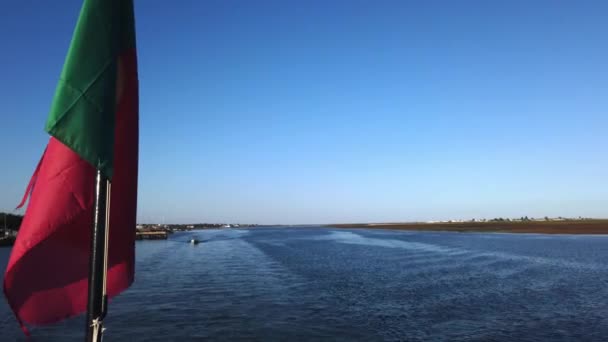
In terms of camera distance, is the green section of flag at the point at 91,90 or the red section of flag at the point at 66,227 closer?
the green section of flag at the point at 91,90

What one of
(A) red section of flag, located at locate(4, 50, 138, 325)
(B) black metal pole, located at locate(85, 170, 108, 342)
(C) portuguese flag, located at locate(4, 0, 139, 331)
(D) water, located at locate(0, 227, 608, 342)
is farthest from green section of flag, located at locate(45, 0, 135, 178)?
(D) water, located at locate(0, 227, 608, 342)

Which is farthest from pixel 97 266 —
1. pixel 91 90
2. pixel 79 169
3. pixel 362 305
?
pixel 362 305

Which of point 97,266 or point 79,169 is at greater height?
point 79,169

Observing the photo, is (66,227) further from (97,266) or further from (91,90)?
(91,90)

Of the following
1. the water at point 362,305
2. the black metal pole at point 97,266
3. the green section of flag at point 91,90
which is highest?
the green section of flag at point 91,90

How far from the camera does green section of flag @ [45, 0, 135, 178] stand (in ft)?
10.7

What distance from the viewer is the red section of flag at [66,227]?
357 cm

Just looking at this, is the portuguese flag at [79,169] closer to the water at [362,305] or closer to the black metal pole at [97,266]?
the black metal pole at [97,266]

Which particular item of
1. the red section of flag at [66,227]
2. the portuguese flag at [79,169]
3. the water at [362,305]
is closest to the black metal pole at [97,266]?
the portuguese flag at [79,169]

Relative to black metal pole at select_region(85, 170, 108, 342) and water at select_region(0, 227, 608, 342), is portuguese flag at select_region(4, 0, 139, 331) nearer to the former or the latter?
black metal pole at select_region(85, 170, 108, 342)

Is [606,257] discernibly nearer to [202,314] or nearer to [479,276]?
[479,276]

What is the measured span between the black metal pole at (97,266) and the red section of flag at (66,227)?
324 mm

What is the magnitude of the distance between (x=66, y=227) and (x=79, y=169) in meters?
0.54

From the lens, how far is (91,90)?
3357 millimetres
